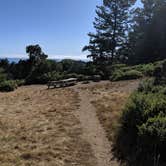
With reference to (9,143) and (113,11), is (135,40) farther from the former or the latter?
(9,143)

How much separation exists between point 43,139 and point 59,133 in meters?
0.61

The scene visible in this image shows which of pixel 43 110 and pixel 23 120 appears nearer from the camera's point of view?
pixel 23 120

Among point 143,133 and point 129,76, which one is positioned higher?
point 129,76

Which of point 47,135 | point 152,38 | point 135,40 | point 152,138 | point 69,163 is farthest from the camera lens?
point 135,40

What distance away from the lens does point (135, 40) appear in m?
36.9

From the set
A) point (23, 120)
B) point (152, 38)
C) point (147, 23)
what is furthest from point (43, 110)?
point (147, 23)

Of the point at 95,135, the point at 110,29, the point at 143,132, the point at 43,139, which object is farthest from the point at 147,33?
the point at 143,132

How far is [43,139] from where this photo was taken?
7.66 m

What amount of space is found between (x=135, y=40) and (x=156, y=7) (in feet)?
14.7

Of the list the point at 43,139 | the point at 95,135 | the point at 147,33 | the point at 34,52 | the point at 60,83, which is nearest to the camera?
the point at 43,139

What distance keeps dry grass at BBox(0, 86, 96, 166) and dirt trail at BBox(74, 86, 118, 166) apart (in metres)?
0.16

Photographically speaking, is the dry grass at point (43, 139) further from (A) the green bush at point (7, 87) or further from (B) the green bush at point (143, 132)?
(A) the green bush at point (7, 87)

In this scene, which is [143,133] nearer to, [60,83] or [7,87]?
[60,83]

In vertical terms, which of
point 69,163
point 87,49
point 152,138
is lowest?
point 69,163
